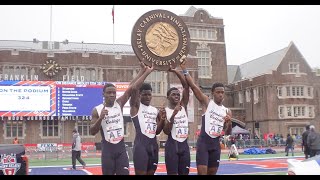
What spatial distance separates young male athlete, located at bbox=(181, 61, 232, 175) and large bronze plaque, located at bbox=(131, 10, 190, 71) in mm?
726

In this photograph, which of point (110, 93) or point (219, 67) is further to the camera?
point (219, 67)

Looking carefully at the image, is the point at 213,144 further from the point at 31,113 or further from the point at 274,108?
the point at 274,108

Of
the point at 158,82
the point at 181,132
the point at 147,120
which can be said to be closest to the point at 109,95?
the point at 147,120

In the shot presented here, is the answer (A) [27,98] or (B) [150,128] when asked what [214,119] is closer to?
(B) [150,128]

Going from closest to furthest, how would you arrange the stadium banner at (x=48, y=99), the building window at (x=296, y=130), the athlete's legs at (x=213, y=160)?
the athlete's legs at (x=213, y=160), the stadium banner at (x=48, y=99), the building window at (x=296, y=130)

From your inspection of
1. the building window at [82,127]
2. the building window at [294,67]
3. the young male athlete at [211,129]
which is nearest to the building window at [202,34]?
the building window at [294,67]

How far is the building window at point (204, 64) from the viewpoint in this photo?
4994cm

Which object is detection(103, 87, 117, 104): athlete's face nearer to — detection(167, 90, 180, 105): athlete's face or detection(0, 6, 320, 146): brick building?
detection(167, 90, 180, 105): athlete's face

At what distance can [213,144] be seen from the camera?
24.3ft

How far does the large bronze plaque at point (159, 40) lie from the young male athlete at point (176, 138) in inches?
36.3

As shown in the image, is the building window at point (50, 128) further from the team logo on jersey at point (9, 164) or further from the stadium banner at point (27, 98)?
the team logo on jersey at point (9, 164)
